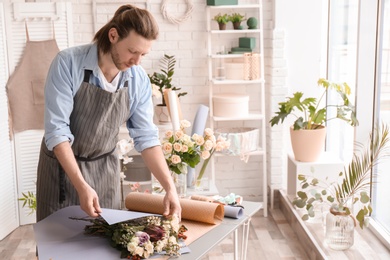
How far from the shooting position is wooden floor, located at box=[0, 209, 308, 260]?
14.2 feet

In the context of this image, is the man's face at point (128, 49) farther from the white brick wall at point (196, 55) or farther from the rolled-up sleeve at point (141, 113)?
the white brick wall at point (196, 55)

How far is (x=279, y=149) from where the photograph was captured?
532cm

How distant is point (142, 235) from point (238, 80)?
10.1 feet

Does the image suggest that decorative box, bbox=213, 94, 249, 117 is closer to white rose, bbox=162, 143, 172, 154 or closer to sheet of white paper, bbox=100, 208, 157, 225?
white rose, bbox=162, 143, 172, 154

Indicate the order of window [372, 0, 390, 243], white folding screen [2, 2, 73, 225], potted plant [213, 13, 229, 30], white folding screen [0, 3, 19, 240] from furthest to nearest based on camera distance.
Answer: potted plant [213, 13, 229, 30], white folding screen [2, 2, 73, 225], white folding screen [0, 3, 19, 240], window [372, 0, 390, 243]

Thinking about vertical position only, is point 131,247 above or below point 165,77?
below

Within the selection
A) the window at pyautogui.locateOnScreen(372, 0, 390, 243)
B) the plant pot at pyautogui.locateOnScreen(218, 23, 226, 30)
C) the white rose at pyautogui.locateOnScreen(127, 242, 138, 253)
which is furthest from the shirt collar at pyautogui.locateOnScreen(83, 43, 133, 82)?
the plant pot at pyautogui.locateOnScreen(218, 23, 226, 30)

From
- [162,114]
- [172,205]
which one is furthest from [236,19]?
[172,205]

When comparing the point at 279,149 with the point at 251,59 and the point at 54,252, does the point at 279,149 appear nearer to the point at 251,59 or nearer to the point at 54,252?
the point at 251,59

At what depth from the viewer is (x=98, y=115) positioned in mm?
2549

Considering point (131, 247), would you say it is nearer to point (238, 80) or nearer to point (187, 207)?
point (187, 207)

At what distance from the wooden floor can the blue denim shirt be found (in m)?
1.97

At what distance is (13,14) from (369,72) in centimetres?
283

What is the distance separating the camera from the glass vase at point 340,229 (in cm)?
387
